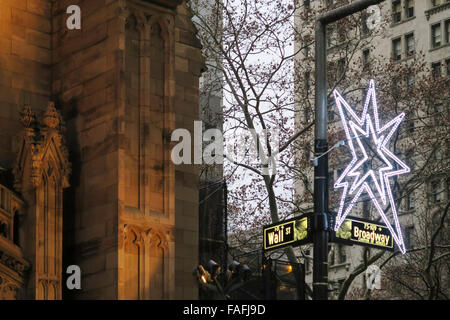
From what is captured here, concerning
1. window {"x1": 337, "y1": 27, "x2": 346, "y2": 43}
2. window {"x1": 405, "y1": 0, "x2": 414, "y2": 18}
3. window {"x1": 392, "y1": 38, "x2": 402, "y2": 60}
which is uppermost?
window {"x1": 405, "y1": 0, "x2": 414, "y2": 18}

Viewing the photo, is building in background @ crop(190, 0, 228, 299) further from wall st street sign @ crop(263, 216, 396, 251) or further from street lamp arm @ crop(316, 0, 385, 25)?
street lamp arm @ crop(316, 0, 385, 25)

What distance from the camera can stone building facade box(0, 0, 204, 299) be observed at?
22469 mm

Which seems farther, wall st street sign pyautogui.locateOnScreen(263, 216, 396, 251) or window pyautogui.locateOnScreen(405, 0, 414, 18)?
window pyautogui.locateOnScreen(405, 0, 414, 18)

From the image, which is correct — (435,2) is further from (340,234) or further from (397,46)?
(340,234)

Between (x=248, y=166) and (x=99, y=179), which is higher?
(x=248, y=166)

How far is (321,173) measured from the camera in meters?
21.9

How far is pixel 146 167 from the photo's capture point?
2334 centimetres

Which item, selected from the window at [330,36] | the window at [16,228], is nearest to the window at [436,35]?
the window at [330,36]

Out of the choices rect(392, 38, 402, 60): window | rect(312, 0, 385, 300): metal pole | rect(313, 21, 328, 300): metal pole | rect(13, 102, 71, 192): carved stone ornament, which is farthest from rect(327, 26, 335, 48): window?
rect(392, 38, 402, 60): window

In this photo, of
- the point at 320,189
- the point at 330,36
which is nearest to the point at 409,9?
the point at 330,36

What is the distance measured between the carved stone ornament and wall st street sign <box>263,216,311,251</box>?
171 inches
